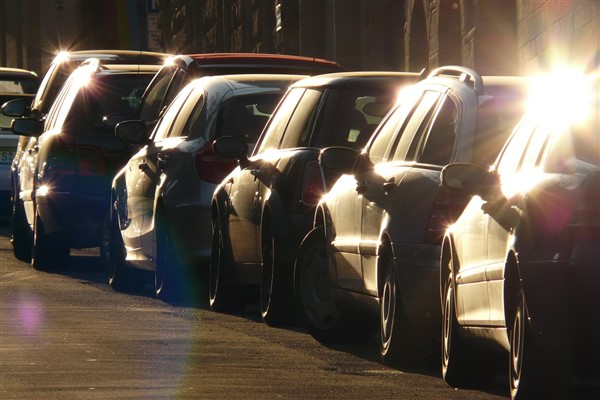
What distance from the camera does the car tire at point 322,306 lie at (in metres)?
11.7

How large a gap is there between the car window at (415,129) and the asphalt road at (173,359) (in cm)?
108

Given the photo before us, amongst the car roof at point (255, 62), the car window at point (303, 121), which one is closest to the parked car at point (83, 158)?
the car roof at point (255, 62)

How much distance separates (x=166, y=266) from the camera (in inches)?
573

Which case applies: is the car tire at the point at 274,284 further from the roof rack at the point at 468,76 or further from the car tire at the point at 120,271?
the car tire at the point at 120,271

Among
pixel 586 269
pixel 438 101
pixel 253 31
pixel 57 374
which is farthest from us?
pixel 253 31

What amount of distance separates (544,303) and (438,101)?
2.85 metres

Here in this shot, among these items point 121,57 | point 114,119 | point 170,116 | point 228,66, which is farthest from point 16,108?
point 170,116

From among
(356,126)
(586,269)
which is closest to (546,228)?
(586,269)

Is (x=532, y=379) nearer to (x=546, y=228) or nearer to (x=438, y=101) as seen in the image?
(x=546, y=228)

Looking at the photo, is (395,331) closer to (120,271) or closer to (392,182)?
(392,182)

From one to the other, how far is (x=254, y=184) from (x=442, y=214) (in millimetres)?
3426

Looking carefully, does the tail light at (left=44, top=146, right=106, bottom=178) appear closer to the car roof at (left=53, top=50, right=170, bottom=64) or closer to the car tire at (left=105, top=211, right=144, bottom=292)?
the car tire at (left=105, top=211, right=144, bottom=292)

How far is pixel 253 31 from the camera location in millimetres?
38906

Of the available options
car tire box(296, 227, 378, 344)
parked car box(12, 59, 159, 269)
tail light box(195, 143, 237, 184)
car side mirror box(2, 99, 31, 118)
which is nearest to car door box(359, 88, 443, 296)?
car tire box(296, 227, 378, 344)
